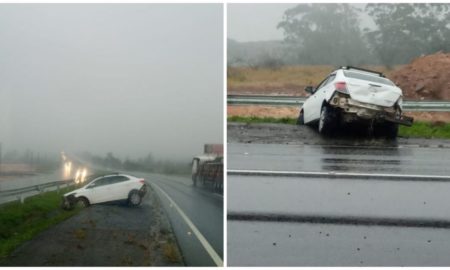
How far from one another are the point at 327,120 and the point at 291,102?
372 millimetres

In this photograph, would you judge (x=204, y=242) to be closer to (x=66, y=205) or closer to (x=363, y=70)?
(x=66, y=205)

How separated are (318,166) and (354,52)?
1.07m

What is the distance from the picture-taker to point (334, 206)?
5.55 metres

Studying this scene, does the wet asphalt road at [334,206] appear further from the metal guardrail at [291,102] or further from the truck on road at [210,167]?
the metal guardrail at [291,102]

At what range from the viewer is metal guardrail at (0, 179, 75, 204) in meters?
5.24

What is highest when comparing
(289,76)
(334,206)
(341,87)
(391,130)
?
(289,76)

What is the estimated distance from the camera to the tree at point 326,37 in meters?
5.60

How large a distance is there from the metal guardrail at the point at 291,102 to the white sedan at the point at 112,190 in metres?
1.04

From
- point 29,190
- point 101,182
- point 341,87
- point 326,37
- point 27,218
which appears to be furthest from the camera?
point 341,87

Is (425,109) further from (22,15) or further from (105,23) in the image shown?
(22,15)

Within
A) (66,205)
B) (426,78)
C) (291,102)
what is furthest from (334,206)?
(66,205)

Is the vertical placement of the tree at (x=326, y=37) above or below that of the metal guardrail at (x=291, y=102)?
above

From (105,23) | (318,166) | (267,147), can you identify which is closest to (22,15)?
(105,23)

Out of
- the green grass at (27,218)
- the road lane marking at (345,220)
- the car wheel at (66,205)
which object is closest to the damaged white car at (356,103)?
the road lane marking at (345,220)
